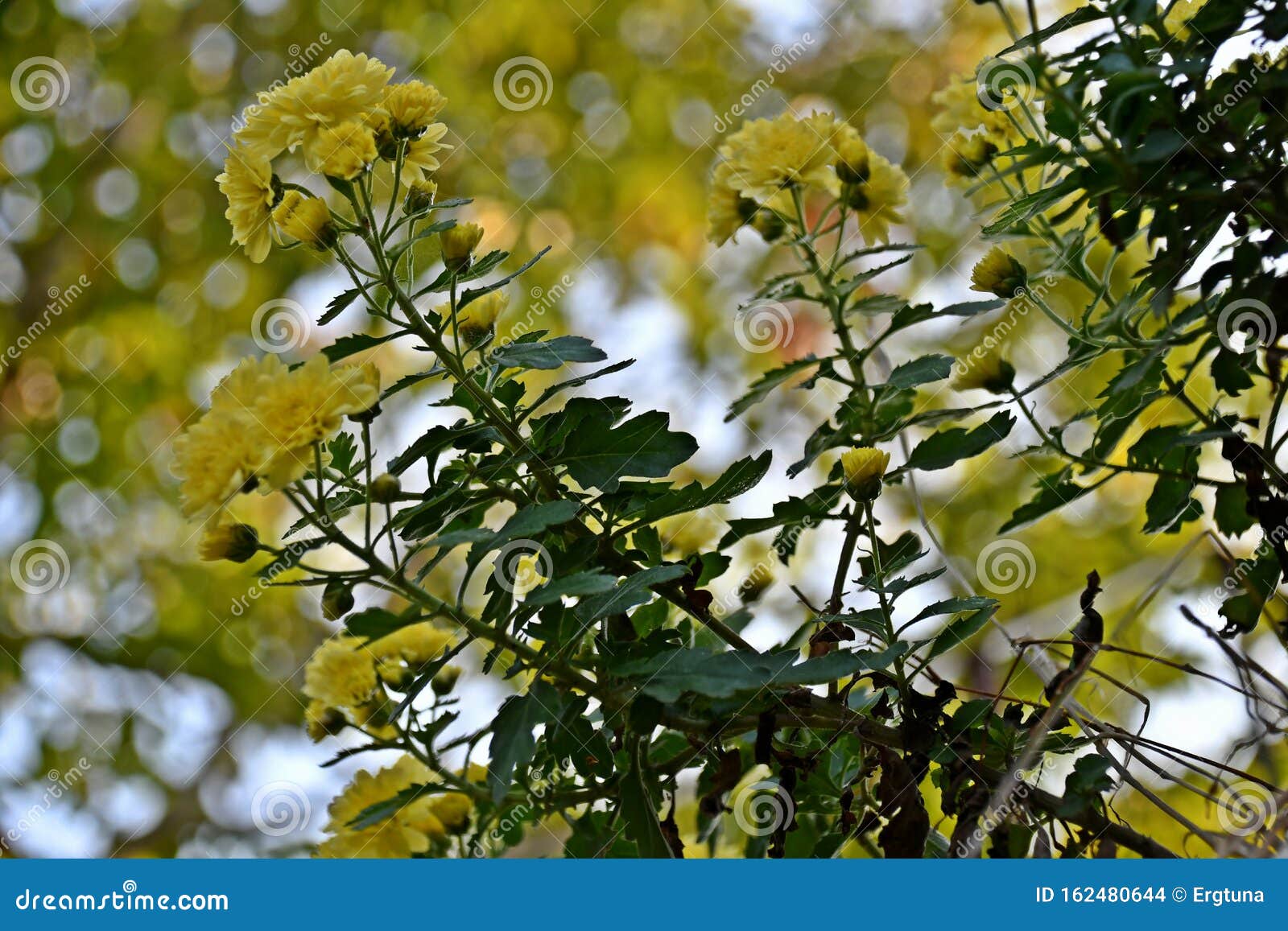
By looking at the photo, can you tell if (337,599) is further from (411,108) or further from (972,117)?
(972,117)

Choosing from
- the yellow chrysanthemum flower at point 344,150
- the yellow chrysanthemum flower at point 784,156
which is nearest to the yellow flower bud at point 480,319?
the yellow chrysanthemum flower at point 344,150

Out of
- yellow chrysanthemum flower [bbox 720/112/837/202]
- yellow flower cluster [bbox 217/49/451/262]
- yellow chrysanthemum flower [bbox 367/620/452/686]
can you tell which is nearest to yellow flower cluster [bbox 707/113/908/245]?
yellow chrysanthemum flower [bbox 720/112/837/202]

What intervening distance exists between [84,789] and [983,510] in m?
1.87

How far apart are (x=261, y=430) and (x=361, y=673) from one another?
0.71 ft

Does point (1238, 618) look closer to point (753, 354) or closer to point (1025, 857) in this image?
point (1025, 857)

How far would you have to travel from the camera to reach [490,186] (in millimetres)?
2424

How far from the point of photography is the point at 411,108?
609 millimetres

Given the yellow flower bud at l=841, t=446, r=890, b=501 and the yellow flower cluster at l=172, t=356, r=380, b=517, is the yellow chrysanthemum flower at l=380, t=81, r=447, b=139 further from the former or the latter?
the yellow flower bud at l=841, t=446, r=890, b=501


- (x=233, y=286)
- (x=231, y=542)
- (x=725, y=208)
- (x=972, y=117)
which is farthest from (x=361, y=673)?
(x=233, y=286)

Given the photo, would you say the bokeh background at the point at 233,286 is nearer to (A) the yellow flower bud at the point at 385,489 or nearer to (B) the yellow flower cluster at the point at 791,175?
(B) the yellow flower cluster at the point at 791,175

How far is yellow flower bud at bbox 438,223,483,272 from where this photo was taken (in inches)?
24.4

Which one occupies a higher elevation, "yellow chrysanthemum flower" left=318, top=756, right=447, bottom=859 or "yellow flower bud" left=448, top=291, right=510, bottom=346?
"yellow flower bud" left=448, top=291, right=510, bottom=346

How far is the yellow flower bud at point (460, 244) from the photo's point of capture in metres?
0.62

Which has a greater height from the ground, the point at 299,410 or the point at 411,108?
the point at 411,108
